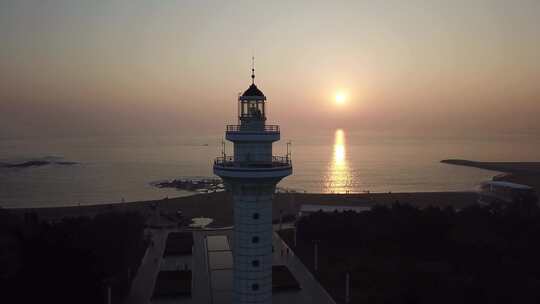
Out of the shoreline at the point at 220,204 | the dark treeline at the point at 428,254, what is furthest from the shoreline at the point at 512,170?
the dark treeline at the point at 428,254

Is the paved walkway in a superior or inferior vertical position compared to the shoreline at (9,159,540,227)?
superior

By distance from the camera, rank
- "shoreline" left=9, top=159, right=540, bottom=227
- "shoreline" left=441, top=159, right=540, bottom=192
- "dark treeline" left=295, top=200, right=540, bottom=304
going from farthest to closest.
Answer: "shoreline" left=441, top=159, right=540, bottom=192 → "shoreline" left=9, top=159, right=540, bottom=227 → "dark treeline" left=295, top=200, right=540, bottom=304

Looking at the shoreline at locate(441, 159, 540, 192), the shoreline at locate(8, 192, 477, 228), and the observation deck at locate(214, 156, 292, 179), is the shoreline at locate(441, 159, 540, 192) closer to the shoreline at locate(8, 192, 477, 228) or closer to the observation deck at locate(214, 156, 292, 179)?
the shoreline at locate(8, 192, 477, 228)

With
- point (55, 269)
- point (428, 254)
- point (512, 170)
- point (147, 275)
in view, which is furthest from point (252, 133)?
point (512, 170)

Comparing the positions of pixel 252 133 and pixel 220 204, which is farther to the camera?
pixel 220 204

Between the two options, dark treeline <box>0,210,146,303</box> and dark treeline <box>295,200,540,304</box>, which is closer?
dark treeline <box>0,210,146,303</box>

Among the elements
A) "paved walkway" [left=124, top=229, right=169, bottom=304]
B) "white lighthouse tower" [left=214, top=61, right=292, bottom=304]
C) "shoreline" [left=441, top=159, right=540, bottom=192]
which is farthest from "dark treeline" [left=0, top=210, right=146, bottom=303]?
"shoreline" [left=441, top=159, right=540, bottom=192]

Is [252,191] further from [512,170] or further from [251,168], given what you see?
[512,170]

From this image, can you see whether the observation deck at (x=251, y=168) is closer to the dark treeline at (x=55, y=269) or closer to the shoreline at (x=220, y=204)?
the dark treeline at (x=55, y=269)

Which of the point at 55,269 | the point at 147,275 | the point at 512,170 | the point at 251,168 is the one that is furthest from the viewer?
the point at 512,170
